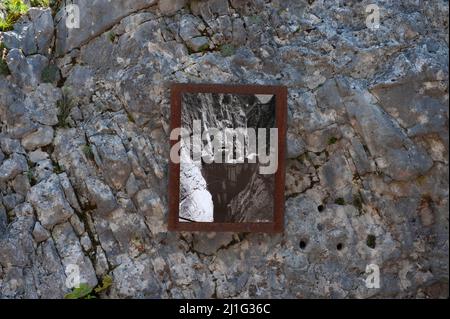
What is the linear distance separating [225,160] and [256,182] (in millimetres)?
374

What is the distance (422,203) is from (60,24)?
426cm

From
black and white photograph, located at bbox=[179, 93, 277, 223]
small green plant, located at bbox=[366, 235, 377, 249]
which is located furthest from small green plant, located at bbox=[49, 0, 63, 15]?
small green plant, located at bbox=[366, 235, 377, 249]

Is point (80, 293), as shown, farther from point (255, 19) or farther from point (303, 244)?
point (255, 19)

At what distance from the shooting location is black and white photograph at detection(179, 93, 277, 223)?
5.64 meters

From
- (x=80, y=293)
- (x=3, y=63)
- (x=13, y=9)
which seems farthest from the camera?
(x=13, y=9)

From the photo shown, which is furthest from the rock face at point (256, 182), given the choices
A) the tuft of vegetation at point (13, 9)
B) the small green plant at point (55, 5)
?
the small green plant at point (55, 5)

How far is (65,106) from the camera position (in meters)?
6.08

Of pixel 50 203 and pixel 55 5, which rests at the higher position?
pixel 55 5

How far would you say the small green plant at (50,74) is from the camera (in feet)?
20.0

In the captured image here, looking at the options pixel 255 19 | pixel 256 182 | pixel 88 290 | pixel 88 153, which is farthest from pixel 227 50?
pixel 88 290

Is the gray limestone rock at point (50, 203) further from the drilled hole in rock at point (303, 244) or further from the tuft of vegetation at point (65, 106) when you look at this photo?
the drilled hole in rock at point (303, 244)

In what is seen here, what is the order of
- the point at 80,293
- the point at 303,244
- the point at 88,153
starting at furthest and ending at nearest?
the point at 88,153 < the point at 303,244 < the point at 80,293

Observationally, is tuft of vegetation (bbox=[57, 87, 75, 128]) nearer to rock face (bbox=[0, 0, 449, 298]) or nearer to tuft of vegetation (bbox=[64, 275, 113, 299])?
rock face (bbox=[0, 0, 449, 298])

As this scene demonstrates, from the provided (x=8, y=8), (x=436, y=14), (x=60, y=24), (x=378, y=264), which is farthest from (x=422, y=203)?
(x=8, y=8)
